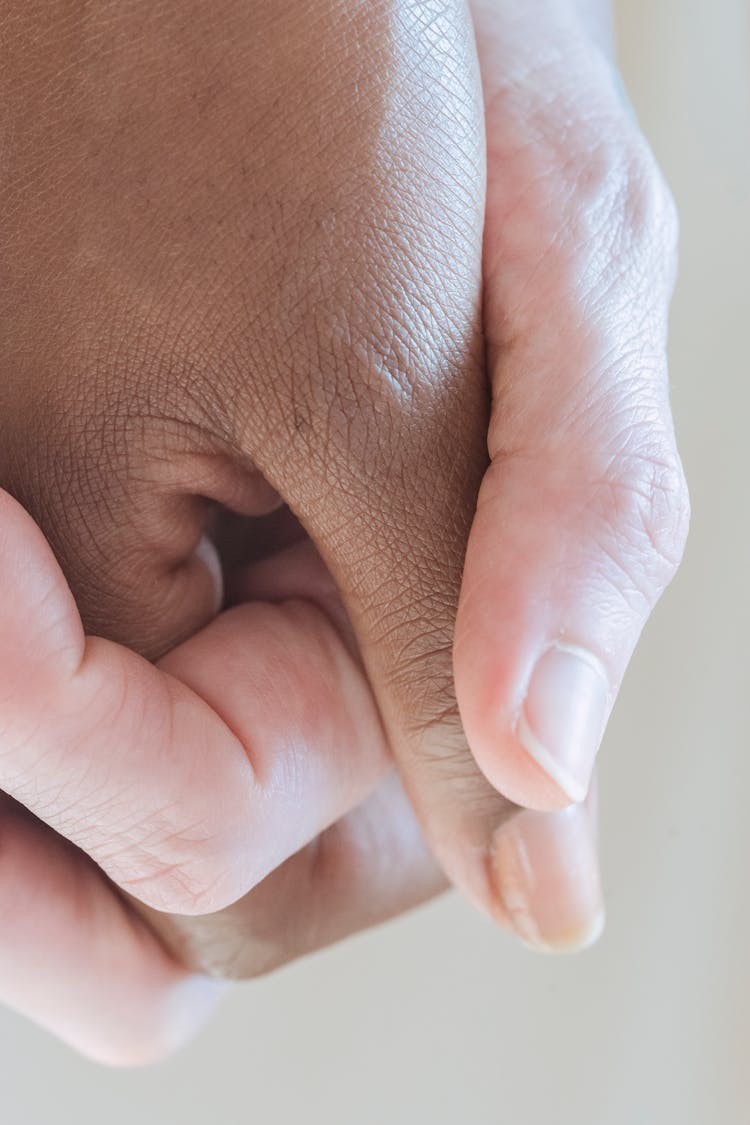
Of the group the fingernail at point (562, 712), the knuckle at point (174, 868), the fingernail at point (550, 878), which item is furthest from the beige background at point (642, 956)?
the fingernail at point (562, 712)

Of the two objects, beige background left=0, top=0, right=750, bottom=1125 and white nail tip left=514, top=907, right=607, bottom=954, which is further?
beige background left=0, top=0, right=750, bottom=1125

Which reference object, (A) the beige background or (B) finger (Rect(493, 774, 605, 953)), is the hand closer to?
(B) finger (Rect(493, 774, 605, 953))

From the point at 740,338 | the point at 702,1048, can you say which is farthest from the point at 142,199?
the point at 702,1048

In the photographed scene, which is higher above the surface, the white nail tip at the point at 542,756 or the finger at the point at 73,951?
the white nail tip at the point at 542,756

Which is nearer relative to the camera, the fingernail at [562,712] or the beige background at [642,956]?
the fingernail at [562,712]

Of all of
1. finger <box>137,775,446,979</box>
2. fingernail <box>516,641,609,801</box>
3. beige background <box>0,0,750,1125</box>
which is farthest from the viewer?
beige background <box>0,0,750,1125</box>

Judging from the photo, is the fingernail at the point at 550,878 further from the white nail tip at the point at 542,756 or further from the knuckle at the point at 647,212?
the knuckle at the point at 647,212

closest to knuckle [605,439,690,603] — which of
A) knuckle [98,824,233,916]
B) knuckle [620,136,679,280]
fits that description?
knuckle [620,136,679,280]

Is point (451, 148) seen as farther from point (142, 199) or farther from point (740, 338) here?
point (740, 338)
